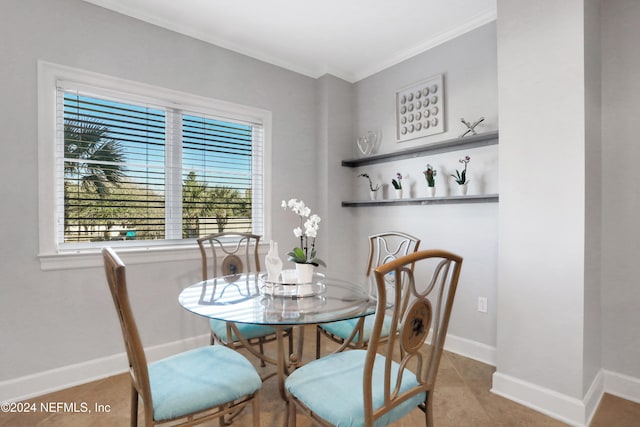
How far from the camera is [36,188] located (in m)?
2.07

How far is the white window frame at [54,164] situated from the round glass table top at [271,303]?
812mm

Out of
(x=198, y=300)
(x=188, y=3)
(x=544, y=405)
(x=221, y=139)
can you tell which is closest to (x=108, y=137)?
(x=221, y=139)

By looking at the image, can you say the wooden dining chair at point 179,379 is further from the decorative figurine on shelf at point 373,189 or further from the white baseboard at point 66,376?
the decorative figurine on shelf at point 373,189

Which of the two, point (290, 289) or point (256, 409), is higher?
point (290, 289)

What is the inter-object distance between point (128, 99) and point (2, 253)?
50.8 inches

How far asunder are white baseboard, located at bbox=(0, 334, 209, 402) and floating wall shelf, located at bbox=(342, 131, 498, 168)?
8.07ft

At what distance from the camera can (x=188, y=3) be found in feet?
7.79

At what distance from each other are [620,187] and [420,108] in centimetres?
155

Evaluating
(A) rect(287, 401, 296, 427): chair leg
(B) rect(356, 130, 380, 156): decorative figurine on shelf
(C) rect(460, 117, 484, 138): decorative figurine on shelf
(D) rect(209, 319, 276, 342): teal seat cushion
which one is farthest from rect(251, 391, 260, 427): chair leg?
(B) rect(356, 130, 380, 156): decorative figurine on shelf

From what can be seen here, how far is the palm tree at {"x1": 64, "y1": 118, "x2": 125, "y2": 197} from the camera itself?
225cm

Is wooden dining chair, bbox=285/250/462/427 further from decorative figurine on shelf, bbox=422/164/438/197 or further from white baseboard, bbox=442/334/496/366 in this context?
decorative figurine on shelf, bbox=422/164/438/197

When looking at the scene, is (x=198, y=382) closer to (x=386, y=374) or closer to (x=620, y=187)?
(x=386, y=374)

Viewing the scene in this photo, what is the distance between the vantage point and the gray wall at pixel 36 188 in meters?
2.00

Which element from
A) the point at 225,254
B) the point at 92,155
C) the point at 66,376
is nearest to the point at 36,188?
the point at 92,155
